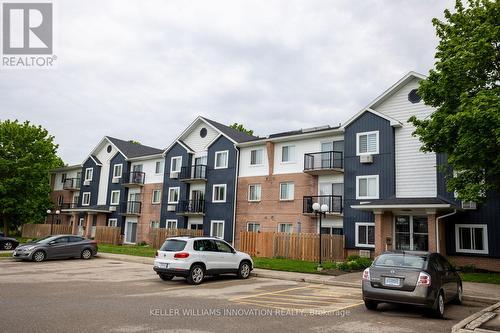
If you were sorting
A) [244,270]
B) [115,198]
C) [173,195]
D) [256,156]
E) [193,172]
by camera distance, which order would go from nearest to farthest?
[244,270] < [256,156] < [193,172] < [173,195] < [115,198]

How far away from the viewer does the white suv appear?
14.5 metres

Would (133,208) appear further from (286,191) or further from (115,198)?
(286,191)

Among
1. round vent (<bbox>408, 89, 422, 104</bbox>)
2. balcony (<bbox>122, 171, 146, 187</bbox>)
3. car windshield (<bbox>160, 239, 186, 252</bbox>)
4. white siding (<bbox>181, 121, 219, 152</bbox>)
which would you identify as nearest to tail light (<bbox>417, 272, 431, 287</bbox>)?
car windshield (<bbox>160, 239, 186, 252</bbox>)

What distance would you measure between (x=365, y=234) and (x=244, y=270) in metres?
10.6

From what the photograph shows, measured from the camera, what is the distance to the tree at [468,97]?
13.7 m

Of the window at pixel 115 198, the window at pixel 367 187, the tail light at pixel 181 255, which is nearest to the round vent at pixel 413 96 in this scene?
the window at pixel 367 187

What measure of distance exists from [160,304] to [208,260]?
4.71m

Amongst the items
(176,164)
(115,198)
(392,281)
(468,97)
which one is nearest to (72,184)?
(115,198)

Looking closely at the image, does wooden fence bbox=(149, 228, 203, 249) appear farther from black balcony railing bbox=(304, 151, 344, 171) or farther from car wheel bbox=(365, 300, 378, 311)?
car wheel bbox=(365, 300, 378, 311)

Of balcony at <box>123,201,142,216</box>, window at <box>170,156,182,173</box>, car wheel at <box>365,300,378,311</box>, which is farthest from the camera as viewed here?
balcony at <box>123,201,142,216</box>

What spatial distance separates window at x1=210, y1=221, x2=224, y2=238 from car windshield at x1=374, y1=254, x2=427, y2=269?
2278 centimetres

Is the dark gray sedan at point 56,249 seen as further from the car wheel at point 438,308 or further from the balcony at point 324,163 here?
the car wheel at point 438,308

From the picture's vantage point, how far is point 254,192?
3173cm

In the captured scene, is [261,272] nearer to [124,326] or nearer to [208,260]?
[208,260]
